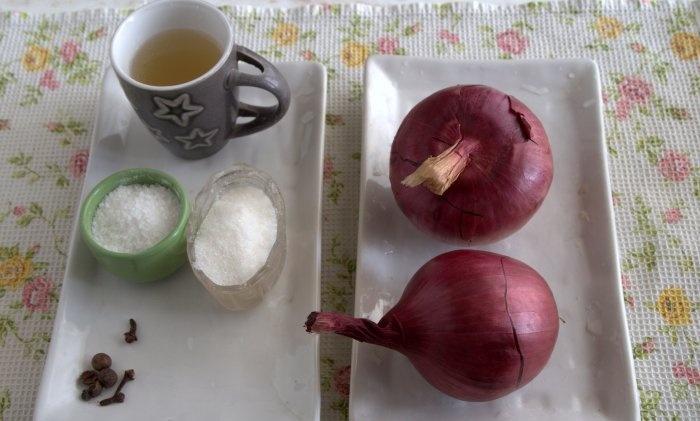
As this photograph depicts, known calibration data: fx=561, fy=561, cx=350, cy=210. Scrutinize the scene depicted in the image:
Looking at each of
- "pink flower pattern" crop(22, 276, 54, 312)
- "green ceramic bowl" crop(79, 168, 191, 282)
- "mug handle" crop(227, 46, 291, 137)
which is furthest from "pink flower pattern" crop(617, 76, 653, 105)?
"pink flower pattern" crop(22, 276, 54, 312)

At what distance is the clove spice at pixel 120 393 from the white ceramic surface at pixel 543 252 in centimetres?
26

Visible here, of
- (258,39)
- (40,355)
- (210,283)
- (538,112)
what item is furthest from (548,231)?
(40,355)

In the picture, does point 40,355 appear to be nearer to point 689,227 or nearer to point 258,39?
point 258,39

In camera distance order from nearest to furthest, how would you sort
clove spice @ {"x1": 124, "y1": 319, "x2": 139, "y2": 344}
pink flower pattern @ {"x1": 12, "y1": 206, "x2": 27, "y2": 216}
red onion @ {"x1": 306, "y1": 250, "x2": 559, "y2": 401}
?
red onion @ {"x1": 306, "y1": 250, "x2": 559, "y2": 401} → clove spice @ {"x1": 124, "y1": 319, "x2": 139, "y2": 344} → pink flower pattern @ {"x1": 12, "y1": 206, "x2": 27, "y2": 216}

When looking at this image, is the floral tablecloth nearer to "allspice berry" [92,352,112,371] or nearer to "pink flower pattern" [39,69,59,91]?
"pink flower pattern" [39,69,59,91]

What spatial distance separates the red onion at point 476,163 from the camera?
0.63 metres

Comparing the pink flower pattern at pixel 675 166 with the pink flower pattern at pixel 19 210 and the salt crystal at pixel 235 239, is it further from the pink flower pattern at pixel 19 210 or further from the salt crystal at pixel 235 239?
the pink flower pattern at pixel 19 210

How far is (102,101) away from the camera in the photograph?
0.82 m

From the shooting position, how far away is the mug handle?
70cm

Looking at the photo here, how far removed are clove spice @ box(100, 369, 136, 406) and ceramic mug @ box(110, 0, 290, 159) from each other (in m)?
0.29

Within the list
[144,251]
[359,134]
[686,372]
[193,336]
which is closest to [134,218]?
[144,251]

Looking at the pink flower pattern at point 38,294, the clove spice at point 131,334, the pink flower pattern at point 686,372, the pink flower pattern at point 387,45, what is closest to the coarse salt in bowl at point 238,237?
the clove spice at point 131,334

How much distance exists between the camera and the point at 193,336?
694mm

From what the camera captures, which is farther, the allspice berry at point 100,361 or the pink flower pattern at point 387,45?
the pink flower pattern at point 387,45
